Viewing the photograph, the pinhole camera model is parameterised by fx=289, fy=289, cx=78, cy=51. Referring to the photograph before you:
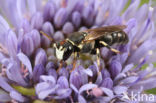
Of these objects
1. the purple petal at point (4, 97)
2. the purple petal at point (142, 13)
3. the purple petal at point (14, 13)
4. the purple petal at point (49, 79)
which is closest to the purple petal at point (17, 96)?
the purple petal at point (4, 97)

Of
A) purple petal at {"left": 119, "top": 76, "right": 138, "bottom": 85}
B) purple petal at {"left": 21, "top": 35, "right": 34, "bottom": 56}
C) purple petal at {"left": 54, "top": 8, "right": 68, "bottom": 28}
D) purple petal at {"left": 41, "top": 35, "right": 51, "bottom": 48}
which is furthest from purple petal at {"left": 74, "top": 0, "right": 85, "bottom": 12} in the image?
purple petal at {"left": 119, "top": 76, "right": 138, "bottom": 85}

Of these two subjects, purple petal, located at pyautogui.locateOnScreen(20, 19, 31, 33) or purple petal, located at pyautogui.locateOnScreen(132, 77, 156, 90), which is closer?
purple petal, located at pyautogui.locateOnScreen(132, 77, 156, 90)

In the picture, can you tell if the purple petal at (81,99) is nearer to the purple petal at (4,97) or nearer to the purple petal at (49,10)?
the purple petal at (4,97)

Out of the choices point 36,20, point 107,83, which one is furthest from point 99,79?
point 36,20

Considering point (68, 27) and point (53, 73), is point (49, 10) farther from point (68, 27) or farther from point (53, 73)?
point (53, 73)

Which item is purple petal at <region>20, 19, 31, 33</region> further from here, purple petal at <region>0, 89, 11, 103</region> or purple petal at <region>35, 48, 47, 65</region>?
purple petal at <region>0, 89, 11, 103</region>

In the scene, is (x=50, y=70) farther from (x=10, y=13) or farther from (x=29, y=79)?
(x=10, y=13)

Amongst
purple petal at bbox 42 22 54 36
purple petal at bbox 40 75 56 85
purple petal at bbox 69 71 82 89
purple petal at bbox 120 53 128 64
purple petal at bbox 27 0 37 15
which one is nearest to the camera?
purple petal at bbox 40 75 56 85
